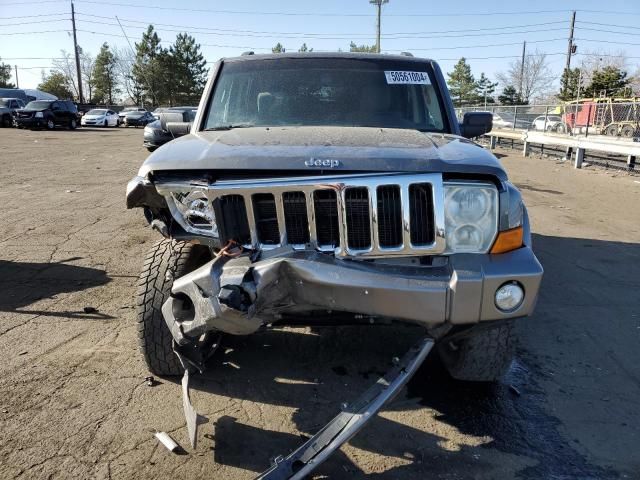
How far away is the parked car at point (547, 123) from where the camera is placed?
22.8 metres

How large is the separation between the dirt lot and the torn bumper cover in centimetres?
74

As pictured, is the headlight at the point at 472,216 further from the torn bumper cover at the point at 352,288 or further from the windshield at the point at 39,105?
the windshield at the point at 39,105

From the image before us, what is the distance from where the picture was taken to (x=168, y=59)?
213 ft

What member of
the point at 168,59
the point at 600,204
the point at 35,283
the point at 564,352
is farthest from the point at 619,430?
the point at 168,59

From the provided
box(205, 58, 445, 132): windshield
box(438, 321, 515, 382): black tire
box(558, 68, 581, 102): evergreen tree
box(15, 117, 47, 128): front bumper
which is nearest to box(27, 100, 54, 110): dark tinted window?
box(15, 117, 47, 128): front bumper

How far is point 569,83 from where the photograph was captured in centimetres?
5066

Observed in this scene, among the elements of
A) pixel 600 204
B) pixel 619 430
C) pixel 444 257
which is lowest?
pixel 600 204

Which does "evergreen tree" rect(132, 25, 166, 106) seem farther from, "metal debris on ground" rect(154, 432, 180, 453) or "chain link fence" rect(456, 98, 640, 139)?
"metal debris on ground" rect(154, 432, 180, 453)

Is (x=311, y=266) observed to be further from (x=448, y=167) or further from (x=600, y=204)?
(x=600, y=204)

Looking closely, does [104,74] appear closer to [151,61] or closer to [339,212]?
[151,61]

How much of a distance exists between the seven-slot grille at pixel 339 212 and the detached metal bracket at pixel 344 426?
0.53 m

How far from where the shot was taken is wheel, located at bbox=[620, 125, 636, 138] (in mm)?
17058

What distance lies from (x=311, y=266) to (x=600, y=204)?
8.83 metres

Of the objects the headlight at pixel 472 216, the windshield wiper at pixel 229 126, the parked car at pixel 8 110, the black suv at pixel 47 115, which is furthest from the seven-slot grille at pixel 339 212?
the parked car at pixel 8 110
